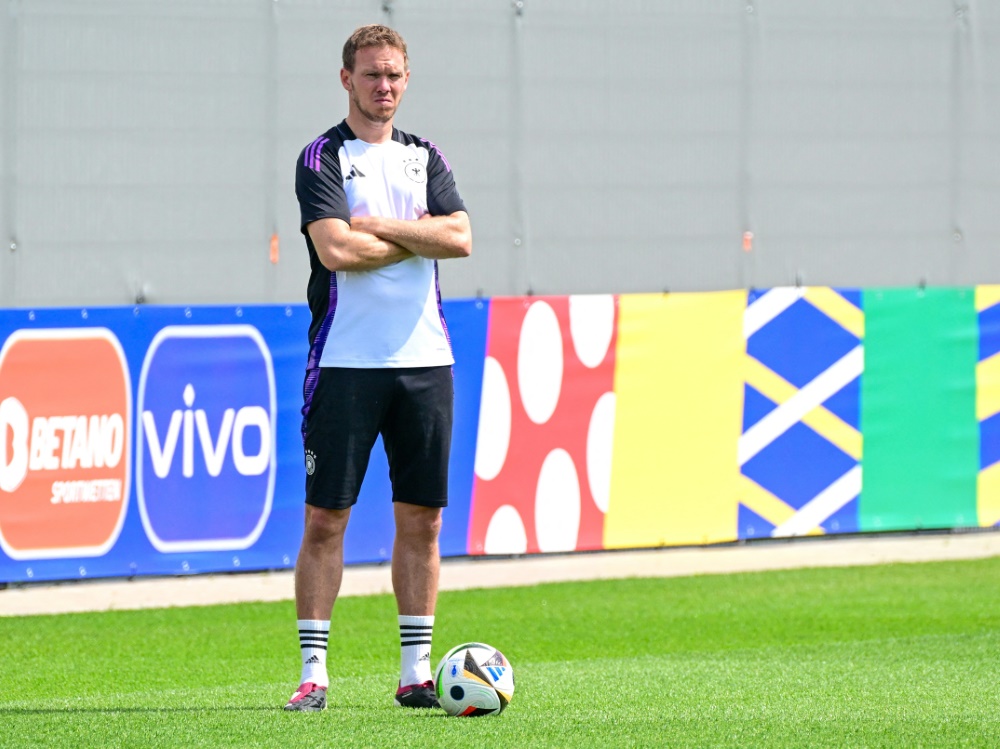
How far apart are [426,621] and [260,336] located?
3.46 meters

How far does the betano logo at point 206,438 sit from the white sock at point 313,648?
321cm

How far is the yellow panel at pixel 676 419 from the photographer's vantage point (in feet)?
29.9

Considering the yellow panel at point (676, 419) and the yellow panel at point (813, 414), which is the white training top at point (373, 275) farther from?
the yellow panel at point (813, 414)

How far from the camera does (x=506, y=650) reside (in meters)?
6.92

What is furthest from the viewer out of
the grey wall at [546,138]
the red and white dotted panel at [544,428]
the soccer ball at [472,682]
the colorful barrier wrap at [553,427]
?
the red and white dotted panel at [544,428]

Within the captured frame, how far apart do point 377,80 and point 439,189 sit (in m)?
0.39

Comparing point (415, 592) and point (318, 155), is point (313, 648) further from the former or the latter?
point (318, 155)

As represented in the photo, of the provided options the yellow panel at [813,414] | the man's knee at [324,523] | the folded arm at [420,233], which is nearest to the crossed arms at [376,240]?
the folded arm at [420,233]

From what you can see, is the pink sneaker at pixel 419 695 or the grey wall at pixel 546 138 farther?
the grey wall at pixel 546 138

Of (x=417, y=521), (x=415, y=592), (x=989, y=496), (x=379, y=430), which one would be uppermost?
(x=379, y=430)

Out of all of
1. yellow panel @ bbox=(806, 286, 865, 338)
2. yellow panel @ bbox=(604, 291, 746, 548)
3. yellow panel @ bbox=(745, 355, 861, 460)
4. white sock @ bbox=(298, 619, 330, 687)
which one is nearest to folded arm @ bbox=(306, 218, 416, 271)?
white sock @ bbox=(298, 619, 330, 687)

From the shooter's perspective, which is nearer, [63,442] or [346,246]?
[346,246]

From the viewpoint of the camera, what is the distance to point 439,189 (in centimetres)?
528

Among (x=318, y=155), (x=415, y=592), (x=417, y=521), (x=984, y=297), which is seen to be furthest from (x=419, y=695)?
(x=984, y=297)
